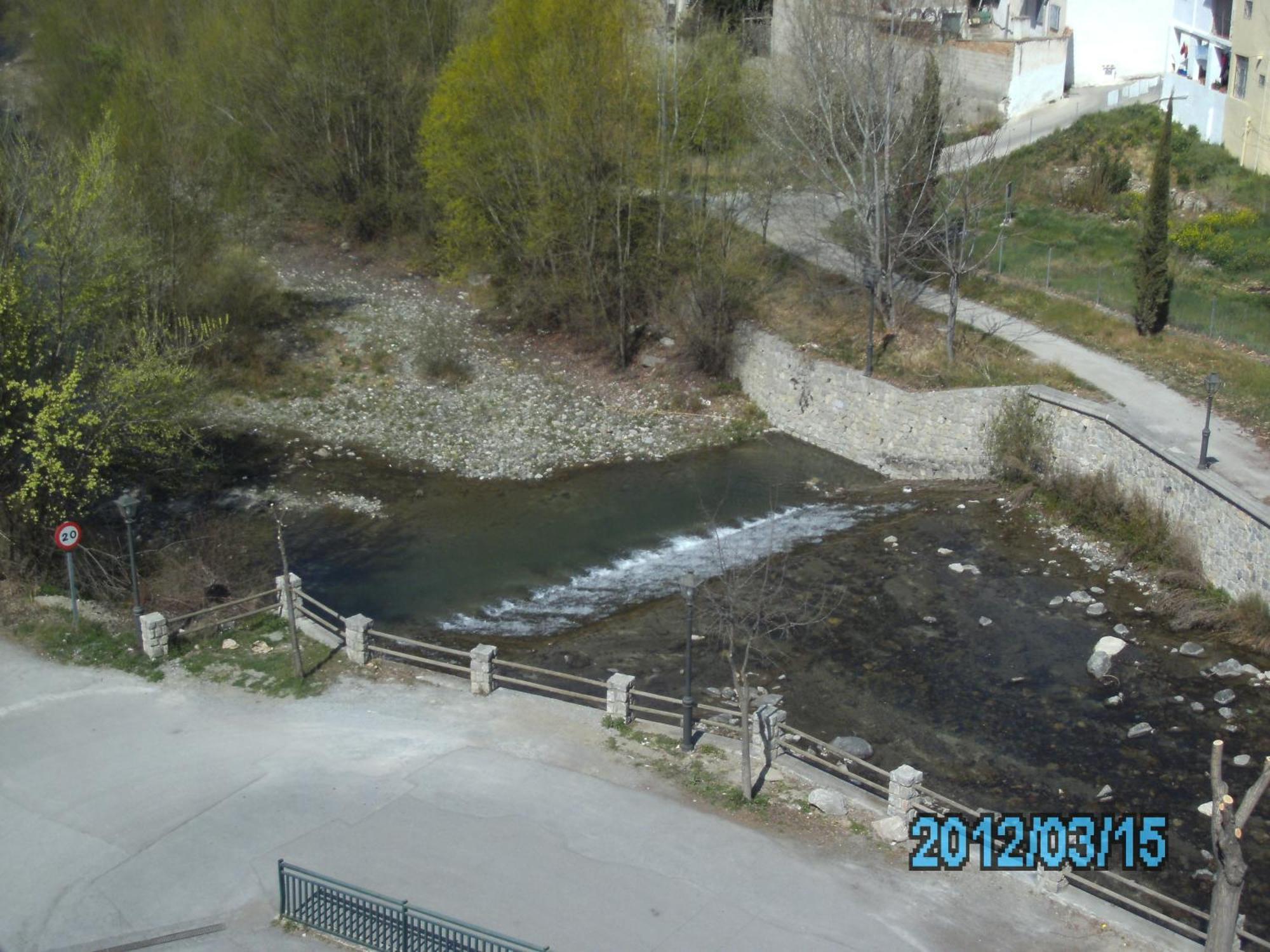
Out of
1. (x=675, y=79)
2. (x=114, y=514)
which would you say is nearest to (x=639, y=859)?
(x=114, y=514)

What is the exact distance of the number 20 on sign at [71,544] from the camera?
1836 cm

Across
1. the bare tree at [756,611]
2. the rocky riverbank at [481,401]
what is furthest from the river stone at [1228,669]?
the rocky riverbank at [481,401]

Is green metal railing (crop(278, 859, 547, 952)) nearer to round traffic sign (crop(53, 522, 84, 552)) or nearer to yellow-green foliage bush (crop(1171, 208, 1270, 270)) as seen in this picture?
round traffic sign (crop(53, 522, 84, 552))

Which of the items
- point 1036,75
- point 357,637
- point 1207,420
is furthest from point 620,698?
point 1036,75

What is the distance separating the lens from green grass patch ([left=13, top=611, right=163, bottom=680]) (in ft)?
60.1

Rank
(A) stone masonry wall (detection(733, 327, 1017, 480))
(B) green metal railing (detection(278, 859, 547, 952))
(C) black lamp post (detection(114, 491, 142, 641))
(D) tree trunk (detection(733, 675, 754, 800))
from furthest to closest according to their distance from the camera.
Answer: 1. (A) stone masonry wall (detection(733, 327, 1017, 480))
2. (C) black lamp post (detection(114, 491, 142, 641))
3. (D) tree trunk (detection(733, 675, 754, 800))
4. (B) green metal railing (detection(278, 859, 547, 952))

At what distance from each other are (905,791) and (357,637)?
8.46m

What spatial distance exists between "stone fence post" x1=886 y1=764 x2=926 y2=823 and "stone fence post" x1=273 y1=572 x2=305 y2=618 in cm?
927

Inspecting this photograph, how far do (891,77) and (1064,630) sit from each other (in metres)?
14.1

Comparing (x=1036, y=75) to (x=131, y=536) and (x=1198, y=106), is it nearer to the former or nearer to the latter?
(x=1198, y=106)

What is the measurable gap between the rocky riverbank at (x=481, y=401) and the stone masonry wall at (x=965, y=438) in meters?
1.56

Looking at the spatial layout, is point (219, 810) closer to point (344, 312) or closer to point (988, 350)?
point (988, 350)

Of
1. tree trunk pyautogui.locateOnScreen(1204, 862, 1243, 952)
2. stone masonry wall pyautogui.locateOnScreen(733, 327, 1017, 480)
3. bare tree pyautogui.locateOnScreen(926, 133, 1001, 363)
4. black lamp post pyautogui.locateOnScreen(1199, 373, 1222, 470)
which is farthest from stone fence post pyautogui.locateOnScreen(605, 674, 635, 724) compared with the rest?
bare tree pyautogui.locateOnScreen(926, 133, 1001, 363)

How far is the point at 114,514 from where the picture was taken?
83.5 feet
